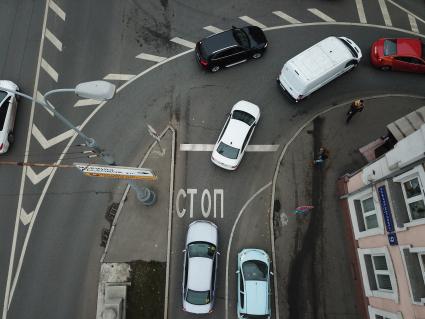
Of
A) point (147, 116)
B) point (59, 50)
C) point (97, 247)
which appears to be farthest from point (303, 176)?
point (59, 50)

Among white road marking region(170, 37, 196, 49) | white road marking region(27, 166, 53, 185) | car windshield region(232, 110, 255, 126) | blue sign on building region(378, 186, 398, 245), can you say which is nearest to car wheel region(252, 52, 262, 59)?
white road marking region(170, 37, 196, 49)

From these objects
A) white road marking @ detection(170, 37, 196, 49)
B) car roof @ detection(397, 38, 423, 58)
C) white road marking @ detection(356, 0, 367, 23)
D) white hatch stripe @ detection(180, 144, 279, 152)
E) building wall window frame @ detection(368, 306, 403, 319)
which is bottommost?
building wall window frame @ detection(368, 306, 403, 319)

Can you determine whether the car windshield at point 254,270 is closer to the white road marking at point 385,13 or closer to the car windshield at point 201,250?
the car windshield at point 201,250

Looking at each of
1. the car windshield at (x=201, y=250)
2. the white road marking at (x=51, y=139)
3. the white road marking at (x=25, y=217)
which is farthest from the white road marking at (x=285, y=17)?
the white road marking at (x=25, y=217)

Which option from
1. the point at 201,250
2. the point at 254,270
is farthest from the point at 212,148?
the point at 254,270

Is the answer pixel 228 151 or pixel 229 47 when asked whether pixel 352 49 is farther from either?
Result: pixel 228 151

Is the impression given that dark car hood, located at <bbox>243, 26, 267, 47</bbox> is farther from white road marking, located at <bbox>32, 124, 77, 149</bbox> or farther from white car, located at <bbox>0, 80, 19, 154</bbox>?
white car, located at <bbox>0, 80, 19, 154</bbox>
